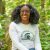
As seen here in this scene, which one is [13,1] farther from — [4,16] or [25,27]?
[25,27]

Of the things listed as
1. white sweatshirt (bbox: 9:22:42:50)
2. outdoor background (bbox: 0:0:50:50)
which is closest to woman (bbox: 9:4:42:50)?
white sweatshirt (bbox: 9:22:42:50)

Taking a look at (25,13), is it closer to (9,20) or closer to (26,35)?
(26,35)

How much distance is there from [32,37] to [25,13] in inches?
14.4

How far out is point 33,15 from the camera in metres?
3.70

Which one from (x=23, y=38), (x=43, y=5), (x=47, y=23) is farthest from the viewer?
(x=43, y=5)

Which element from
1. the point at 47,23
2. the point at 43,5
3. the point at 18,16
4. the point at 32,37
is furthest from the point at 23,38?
the point at 43,5

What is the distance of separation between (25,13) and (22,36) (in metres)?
0.34

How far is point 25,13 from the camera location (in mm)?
A: 3512

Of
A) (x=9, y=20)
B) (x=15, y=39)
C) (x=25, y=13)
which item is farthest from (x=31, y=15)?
(x=9, y=20)

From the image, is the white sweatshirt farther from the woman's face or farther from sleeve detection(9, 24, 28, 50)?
the woman's face

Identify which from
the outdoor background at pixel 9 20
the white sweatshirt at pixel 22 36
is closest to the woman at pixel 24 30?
the white sweatshirt at pixel 22 36

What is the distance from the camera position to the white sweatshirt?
3.44 meters

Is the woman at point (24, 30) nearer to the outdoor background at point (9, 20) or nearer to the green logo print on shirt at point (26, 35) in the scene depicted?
the green logo print on shirt at point (26, 35)

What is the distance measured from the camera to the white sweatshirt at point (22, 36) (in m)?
3.44
